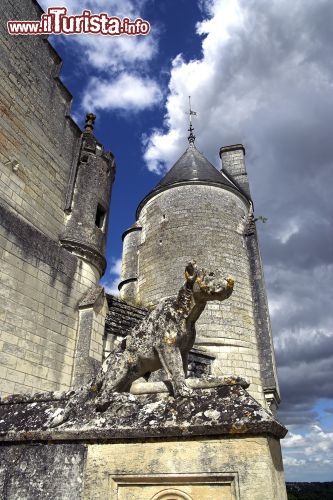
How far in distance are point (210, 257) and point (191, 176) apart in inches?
168

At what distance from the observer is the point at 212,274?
9.98ft

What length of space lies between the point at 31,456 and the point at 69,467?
0.99 feet

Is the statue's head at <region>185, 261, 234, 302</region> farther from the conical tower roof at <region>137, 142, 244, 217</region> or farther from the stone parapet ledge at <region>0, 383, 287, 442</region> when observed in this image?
the conical tower roof at <region>137, 142, 244, 217</region>

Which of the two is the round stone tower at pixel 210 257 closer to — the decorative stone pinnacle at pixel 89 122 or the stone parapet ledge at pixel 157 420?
the decorative stone pinnacle at pixel 89 122

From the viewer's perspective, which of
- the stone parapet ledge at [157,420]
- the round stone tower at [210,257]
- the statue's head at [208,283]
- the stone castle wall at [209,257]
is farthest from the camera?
the round stone tower at [210,257]

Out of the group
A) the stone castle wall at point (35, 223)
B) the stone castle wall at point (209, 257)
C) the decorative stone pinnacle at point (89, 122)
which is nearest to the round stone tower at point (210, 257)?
the stone castle wall at point (209, 257)

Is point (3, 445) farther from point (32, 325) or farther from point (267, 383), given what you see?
point (267, 383)

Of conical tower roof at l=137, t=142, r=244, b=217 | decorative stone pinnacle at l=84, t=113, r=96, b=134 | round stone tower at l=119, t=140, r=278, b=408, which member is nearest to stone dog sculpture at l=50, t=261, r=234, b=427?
decorative stone pinnacle at l=84, t=113, r=96, b=134

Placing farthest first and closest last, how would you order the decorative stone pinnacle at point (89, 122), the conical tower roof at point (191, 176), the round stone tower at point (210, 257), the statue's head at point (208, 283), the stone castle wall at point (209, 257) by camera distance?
1. the conical tower roof at point (191, 176)
2. the round stone tower at point (210, 257)
3. the stone castle wall at point (209, 257)
4. the decorative stone pinnacle at point (89, 122)
5. the statue's head at point (208, 283)

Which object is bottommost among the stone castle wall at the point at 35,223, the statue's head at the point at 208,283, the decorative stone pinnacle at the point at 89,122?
the statue's head at the point at 208,283

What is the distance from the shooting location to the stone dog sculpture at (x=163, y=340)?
2818 millimetres

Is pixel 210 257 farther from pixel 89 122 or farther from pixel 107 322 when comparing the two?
pixel 89 122

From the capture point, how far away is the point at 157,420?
7.61 ft

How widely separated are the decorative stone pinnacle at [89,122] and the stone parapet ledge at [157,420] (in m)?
10.6
